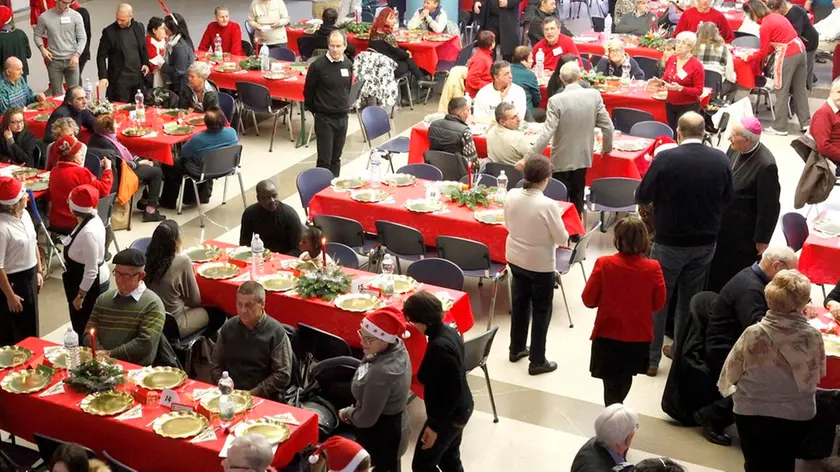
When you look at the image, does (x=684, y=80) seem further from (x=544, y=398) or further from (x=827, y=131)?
(x=544, y=398)

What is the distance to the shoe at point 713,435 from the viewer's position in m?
6.21

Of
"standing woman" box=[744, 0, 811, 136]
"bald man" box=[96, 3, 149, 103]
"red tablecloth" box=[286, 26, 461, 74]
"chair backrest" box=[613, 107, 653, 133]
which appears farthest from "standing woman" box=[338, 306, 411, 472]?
"red tablecloth" box=[286, 26, 461, 74]

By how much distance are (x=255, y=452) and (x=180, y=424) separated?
965 mm

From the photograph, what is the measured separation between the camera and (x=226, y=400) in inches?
206

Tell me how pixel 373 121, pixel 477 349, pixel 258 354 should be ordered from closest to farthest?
pixel 258 354, pixel 477 349, pixel 373 121

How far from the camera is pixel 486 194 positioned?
8.11 metres

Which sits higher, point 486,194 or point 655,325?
point 486,194

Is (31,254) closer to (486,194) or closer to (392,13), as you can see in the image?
(486,194)

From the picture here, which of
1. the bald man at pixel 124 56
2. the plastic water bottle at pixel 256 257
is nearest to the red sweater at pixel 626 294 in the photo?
the plastic water bottle at pixel 256 257

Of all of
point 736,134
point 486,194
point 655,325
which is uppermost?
point 736,134

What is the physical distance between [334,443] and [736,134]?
3.91 m

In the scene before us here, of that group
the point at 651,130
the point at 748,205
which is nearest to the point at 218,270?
the point at 748,205

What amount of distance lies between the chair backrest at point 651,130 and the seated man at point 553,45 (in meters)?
1.85

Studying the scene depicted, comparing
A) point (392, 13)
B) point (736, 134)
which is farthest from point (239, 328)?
point (392, 13)
